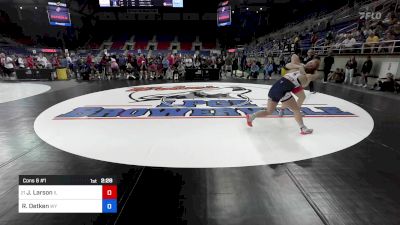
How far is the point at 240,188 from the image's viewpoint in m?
2.72

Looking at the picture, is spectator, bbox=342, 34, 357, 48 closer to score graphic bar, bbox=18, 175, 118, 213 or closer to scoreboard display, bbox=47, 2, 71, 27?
score graphic bar, bbox=18, 175, 118, 213

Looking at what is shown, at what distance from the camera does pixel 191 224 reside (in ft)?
6.99

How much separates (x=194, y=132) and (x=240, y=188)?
6.53 ft

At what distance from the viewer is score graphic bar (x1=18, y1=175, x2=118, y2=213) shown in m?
1.76

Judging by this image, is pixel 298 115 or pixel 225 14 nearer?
pixel 298 115

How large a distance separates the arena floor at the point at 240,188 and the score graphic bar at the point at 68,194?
0.43 meters

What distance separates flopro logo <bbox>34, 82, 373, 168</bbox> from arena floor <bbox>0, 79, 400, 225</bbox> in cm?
18

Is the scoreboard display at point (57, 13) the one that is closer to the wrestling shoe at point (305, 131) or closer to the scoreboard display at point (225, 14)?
the scoreboard display at point (225, 14)

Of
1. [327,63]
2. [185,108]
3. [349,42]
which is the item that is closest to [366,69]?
[327,63]

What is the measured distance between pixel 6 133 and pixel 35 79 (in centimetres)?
1257

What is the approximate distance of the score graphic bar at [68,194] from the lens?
1.76m

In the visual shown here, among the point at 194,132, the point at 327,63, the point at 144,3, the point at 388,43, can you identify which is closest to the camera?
the point at 194,132

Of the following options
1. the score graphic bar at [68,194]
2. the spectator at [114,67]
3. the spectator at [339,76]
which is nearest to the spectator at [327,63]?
the spectator at [339,76]

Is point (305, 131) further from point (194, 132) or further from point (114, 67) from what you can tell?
point (114, 67)
